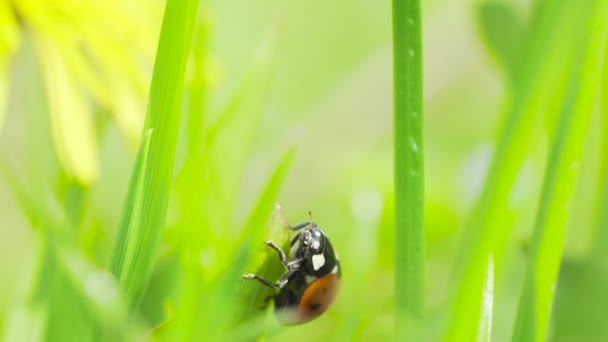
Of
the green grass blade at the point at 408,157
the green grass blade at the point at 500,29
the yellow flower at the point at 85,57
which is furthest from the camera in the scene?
the green grass blade at the point at 500,29

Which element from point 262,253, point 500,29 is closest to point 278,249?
point 262,253

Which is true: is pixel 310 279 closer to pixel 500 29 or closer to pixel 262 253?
pixel 262 253

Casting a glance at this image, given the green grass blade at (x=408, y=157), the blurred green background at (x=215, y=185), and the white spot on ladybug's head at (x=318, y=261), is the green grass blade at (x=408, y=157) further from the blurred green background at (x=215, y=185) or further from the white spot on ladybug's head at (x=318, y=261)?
the white spot on ladybug's head at (x=318, y=261)

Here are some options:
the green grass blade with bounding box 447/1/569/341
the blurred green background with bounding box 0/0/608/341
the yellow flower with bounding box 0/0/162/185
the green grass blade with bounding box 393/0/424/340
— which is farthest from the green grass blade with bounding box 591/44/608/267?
the yellow flower with bounding box 0/0/162/185

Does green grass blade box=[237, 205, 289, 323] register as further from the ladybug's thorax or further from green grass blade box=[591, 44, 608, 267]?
green grass blade box=[591, 44, 608, 267]

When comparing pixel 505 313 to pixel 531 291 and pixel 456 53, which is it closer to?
pixel 531 291

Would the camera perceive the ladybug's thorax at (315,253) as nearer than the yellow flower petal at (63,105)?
Yes

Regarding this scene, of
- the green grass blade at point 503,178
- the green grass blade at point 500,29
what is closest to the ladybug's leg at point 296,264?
the green grass blade at point 503,178
